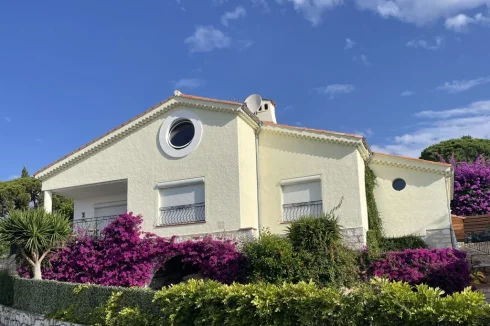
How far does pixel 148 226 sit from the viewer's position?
1916 cm

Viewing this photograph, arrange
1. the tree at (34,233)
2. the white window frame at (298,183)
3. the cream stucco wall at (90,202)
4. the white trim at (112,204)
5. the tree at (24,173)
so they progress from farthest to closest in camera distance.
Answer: the tree at (24,173), the cream stucco wall at (90,202), the white trim at (112,204), the white window frame at (298,183), the tree at (34,233)

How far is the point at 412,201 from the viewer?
19375 mm

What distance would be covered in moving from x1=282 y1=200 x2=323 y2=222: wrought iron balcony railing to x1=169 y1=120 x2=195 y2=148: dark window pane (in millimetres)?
4964

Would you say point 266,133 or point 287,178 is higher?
point 266,133

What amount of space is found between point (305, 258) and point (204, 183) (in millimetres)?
5602

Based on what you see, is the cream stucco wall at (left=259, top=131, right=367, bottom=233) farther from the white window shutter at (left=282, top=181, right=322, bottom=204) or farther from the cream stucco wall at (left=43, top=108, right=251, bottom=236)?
the cream stucco wall at (left=43, top=108, right=251, bottom=236)

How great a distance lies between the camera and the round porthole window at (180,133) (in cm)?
1934

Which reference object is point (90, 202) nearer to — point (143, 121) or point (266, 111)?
point (143, 121)

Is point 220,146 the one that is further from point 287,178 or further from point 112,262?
point 112,262

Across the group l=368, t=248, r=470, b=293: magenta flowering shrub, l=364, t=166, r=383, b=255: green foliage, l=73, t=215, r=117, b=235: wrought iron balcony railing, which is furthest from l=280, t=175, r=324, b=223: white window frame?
l=73, t=215, r=117, b=235: wrought iron balcony railing

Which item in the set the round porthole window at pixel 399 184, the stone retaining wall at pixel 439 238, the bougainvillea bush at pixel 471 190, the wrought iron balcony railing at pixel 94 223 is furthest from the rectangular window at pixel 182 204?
the bougainvillea bush at pixel 471 190

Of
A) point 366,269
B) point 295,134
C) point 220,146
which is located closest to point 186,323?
point 366,269

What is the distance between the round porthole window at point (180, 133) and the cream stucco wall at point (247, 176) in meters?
1.86

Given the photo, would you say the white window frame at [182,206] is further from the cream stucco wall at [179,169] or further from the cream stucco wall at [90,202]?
the cream stucco wall at [90,202]
